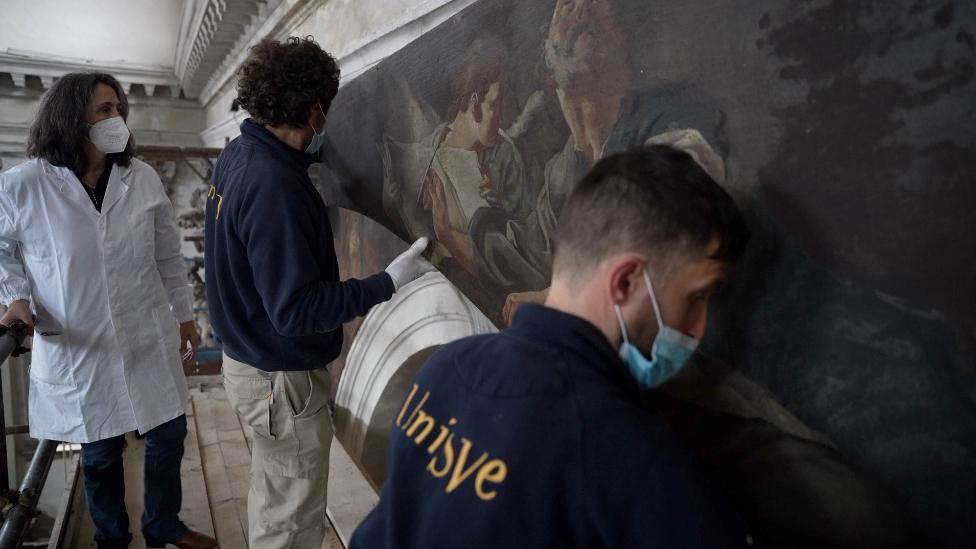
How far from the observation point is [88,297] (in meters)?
2.45

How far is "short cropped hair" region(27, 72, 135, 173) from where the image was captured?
2330 millimetres

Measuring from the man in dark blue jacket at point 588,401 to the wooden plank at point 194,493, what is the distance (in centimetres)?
243

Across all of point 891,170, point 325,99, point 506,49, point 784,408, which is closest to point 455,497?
point 784,408

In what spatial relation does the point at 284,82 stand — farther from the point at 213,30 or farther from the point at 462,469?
the point at 213,30

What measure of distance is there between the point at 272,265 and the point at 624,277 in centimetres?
119

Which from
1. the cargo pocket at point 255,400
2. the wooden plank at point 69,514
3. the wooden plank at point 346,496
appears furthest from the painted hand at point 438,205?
the wooden plank at point 69,514

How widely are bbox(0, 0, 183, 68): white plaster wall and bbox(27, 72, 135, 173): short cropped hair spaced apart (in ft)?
22.3

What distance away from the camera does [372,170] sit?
2.49 metres

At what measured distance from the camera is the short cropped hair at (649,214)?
37.7 inches

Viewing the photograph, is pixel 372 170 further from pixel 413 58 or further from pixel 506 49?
pixel 506 49

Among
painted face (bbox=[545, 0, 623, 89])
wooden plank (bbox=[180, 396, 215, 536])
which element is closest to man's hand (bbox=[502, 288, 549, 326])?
painted face (bbox=[545, 0, 623, 89])

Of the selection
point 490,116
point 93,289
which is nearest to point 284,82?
point 490,116

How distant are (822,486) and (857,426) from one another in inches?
6.0

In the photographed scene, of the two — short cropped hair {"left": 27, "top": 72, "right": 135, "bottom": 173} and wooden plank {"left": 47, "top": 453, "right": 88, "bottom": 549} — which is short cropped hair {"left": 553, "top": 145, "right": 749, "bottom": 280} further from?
wooden plank {"left": 47, "top": 453, "right": 88, "bottom": 549}
